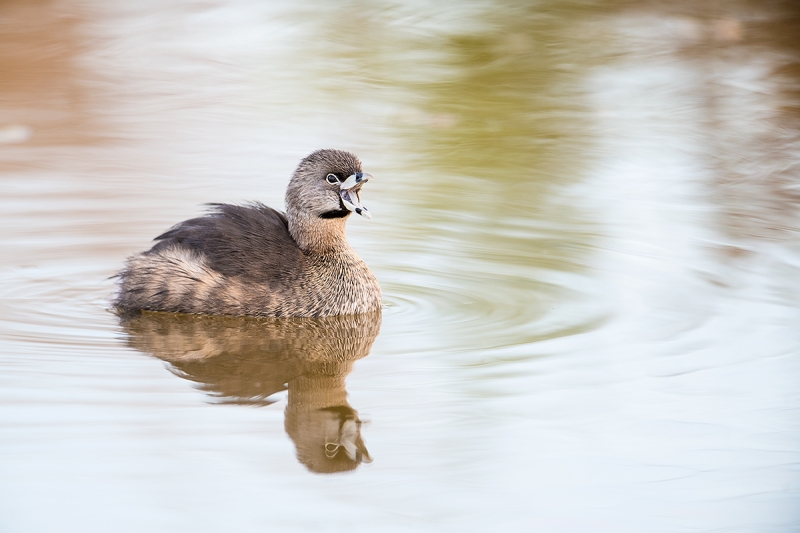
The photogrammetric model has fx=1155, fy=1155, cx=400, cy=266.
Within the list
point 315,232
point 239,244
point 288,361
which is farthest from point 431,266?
point 288,361

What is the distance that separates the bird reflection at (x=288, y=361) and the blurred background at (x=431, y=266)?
0.03 meters

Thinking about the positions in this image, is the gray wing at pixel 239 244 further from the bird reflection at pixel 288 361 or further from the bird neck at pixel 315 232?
the bird reflection at pixel 288 361

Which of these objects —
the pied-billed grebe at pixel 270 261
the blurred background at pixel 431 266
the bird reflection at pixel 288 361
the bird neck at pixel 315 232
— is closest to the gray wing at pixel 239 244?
the pied-billed grebe at pixel 270 261

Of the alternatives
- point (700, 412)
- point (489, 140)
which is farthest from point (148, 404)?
point (489, 140)

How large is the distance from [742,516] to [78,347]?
143 inches

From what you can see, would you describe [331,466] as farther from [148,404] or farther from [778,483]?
[778,483]

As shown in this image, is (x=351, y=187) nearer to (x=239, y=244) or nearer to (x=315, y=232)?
(x=315, y=232)

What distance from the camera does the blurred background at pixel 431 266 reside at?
469cm

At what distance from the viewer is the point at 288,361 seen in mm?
6324

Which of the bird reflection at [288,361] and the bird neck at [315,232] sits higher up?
the bird neck at [315,232]

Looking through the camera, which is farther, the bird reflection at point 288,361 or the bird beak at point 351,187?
the bird beak at point 351,187

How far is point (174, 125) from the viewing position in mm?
11461

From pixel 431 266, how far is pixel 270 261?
1287 millimetres

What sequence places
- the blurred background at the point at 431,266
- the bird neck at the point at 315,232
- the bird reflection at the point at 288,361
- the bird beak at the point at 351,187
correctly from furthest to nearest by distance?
the bird neck at the point at 315,232 < the bird beak at the point at 351,187 < the bird reflection at the point at 288,361 < the blurred background at the point at 431,266
